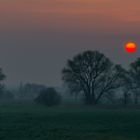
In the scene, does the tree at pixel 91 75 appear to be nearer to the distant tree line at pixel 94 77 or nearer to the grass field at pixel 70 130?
the distant tree line at pixel 94 77

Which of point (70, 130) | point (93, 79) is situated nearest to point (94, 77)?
point (93, 79)

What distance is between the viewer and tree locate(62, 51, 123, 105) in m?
98.4

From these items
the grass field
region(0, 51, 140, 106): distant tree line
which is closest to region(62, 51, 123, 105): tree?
region(0, 51, 140, 106): distant tree line

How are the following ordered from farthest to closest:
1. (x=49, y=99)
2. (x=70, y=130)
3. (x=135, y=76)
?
1. (x=135, y=76)
2. (x=49, y=99)
3. (x=70, y=130)

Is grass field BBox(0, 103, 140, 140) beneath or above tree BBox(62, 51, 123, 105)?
beneath

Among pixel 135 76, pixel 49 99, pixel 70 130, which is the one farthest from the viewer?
pixel 135 76

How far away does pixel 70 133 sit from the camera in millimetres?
40500

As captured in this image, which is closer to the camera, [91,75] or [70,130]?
[70,130]

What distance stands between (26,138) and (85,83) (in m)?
61.2

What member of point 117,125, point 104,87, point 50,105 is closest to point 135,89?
point 104,87

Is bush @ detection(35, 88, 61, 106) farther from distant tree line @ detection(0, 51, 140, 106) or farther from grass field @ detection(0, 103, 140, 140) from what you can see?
grass field @ detection(0, 103, 140, 140)

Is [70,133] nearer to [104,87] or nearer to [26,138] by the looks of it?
[26,138]

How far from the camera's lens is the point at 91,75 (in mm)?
99062

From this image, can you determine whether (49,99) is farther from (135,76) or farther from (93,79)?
(135,76)
